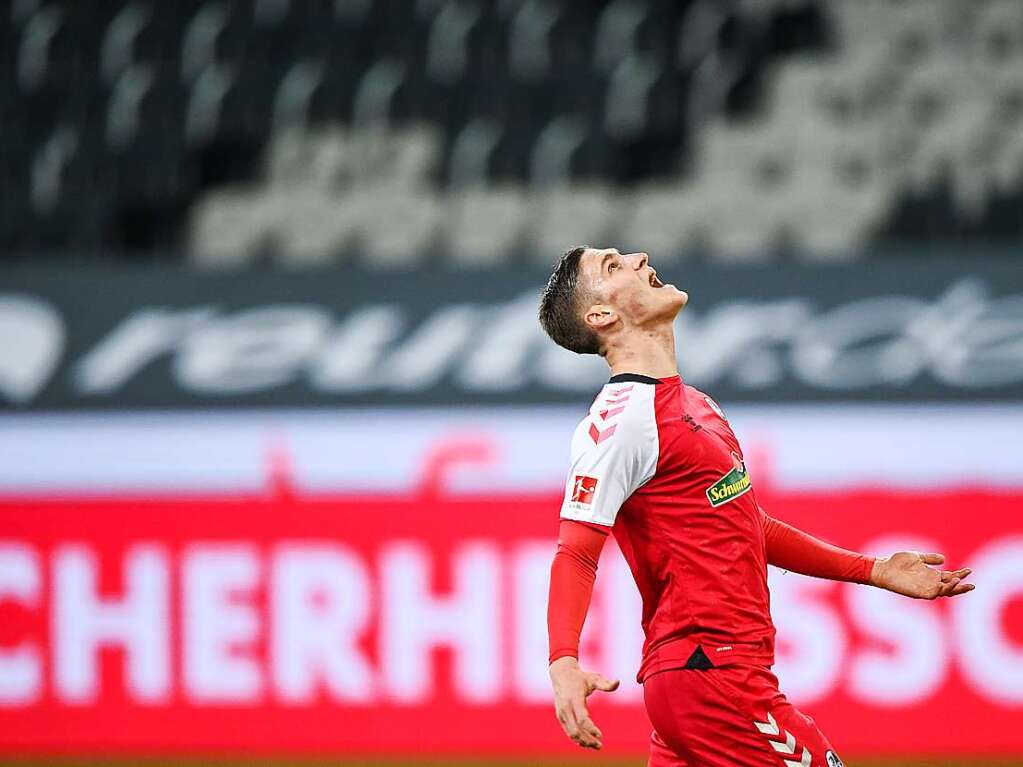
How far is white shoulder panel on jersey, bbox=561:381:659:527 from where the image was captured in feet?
9.89

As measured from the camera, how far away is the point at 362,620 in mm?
6391

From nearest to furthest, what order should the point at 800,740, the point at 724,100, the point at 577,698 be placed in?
the point at 577,698, the point at 800,740, the point at 724,100

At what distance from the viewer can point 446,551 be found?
21.0 ft

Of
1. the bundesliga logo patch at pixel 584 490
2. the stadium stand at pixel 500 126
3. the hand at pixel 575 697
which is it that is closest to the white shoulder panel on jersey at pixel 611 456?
the bundesliga logo patch at pixel 584 490

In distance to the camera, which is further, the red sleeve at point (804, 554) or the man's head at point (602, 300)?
the red sleeve at point (804, 554)

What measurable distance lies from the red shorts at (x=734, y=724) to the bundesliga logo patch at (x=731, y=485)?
373 millimetres

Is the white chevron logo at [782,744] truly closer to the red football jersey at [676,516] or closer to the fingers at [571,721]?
the red football jersey at [676,516]

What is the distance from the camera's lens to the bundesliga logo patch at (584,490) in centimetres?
301

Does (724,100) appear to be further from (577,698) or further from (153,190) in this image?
(577,698)

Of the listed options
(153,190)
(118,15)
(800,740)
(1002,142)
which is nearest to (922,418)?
(1002,142)

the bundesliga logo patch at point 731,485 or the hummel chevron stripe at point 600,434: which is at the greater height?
the hummel chevron stripe at point 600,434

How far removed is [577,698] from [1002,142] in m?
5.85

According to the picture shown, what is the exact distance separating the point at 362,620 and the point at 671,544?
11.5 ft

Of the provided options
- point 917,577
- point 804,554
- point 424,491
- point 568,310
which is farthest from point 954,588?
point 424,491
